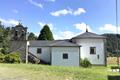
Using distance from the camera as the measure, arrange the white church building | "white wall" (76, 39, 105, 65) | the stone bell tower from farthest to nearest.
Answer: the stone bell tower < "white wall" (76, 39, 105, 65) < the white church building

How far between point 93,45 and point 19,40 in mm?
14565

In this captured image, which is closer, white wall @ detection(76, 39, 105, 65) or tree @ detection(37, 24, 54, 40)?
white wall @ detection(76, 39, 105, 65)

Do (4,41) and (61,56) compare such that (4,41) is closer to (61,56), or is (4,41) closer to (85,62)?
(61,56)

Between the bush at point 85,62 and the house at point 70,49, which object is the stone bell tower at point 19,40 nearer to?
the house at point 70,49

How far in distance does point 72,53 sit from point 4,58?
472 inches

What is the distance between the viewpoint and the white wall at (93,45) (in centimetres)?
4719

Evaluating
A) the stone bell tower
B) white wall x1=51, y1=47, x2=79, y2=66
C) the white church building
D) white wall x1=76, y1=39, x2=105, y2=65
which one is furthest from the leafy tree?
white wall x1=76, y1=39, x2=105, y2=65

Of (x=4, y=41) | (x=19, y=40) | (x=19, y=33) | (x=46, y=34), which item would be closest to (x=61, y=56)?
(x=19, y=40)

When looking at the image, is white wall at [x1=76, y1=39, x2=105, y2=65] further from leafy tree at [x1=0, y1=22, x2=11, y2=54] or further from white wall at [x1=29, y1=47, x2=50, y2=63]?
leafy tree at [x1=0, y1=22, x2=11, y2=54]

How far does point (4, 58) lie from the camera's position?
134ft

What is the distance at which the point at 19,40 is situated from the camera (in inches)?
1981

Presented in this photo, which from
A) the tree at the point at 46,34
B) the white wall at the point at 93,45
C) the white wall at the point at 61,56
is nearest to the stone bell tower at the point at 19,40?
the white wall at the point at 61,56

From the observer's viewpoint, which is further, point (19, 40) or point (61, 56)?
point (19, 40)

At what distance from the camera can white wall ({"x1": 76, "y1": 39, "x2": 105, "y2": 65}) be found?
47.2 metres
